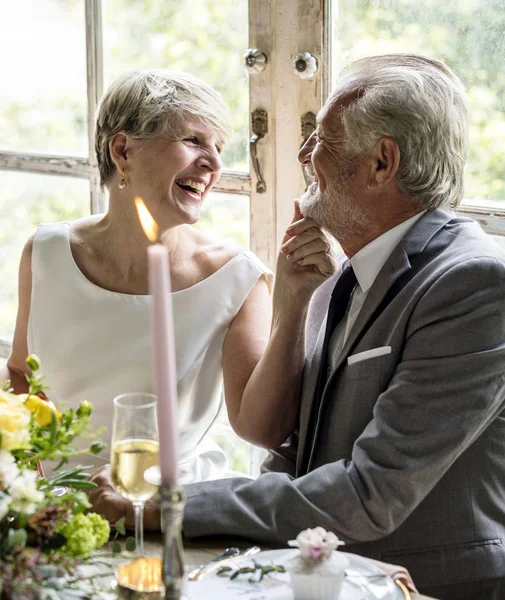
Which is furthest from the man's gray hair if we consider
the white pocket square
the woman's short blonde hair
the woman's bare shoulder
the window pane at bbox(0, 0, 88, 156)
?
the window pane at bbox(0, 0, 88, 156)

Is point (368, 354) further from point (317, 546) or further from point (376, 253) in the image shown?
point (317, 546)

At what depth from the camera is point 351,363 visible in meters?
1.64

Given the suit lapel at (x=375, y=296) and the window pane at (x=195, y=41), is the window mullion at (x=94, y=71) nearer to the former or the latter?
the window pane at (x=195, y=41)

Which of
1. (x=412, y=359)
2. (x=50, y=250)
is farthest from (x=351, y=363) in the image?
(x=50, y=250)

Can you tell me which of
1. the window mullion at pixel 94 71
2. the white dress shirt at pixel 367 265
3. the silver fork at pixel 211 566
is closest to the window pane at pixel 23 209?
the window mullion at pixel 94 71

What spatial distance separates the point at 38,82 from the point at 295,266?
5.65ft

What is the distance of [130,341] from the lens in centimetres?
221

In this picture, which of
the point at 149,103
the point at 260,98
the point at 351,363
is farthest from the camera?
the point at 260,98

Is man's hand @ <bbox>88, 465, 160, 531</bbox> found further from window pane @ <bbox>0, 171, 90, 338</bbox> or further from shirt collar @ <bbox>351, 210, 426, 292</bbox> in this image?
window pane @ <bbox>0, 171, 90, 338</bbox>

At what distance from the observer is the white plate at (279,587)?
1167 mm

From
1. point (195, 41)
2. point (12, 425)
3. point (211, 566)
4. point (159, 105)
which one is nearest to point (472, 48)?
point (159, 105)

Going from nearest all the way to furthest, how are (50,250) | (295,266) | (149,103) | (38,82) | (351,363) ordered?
(351,363)
(295,266)
(149,103)
(50,250)
(38,82)

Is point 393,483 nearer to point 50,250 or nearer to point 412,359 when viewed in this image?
point 412,359

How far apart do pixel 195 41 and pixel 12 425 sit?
1.94 metres
